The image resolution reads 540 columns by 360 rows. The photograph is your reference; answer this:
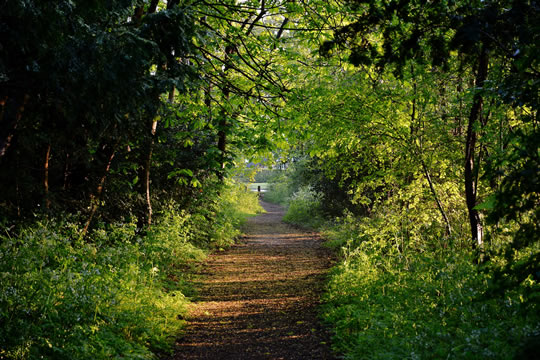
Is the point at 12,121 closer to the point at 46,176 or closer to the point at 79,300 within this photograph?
the point at 46,176

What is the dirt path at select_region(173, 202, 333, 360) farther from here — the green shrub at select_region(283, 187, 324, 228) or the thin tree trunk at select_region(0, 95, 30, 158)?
the green shrub at select_region(283, 187, 324, 228)

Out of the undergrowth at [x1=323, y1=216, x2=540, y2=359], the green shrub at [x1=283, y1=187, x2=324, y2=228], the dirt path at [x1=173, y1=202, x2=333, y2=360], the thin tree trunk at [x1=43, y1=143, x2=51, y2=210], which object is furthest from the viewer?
the green shrub at [x1=283, y1=187, x2=324, y2=228]

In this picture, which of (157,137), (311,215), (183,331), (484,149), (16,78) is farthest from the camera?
(311,215)

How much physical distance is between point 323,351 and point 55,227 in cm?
466

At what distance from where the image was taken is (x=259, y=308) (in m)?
6.93

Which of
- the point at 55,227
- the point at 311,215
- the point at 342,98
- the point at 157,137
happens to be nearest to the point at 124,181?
the point at 157,137

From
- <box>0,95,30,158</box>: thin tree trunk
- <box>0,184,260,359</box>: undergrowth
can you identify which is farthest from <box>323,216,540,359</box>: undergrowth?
<box>0,95,30,158</box>: thin tree trunk

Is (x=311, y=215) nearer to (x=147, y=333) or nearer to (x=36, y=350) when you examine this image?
(x=147, y=333)

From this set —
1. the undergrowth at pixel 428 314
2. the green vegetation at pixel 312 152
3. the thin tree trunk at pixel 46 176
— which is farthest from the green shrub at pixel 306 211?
the thin tree trunk at pixel 46 176

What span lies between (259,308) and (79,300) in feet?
11.5

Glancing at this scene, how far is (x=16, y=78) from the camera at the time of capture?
4.84 m

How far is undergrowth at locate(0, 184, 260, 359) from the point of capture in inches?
144

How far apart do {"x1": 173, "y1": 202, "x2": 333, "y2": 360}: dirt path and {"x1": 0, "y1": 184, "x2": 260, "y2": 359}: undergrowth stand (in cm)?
49

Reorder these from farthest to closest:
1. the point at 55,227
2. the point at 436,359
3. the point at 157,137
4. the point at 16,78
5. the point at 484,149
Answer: the point at 157,137, the point at 484,149, the point at 55,227, the point at 16,78, the point at 436,359
